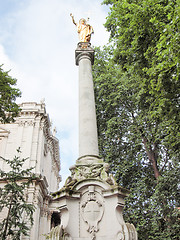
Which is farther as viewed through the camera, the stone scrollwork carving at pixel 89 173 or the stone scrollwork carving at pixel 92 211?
the stone scrollwork carving at pixel 89 173

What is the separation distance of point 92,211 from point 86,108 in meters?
3.66

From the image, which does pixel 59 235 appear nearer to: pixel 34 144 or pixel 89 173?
pixel 89 173

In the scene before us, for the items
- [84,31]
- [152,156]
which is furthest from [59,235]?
[152,156]

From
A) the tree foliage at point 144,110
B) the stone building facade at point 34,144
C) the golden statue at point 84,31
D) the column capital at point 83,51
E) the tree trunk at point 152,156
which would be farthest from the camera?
the stone building facade at point 34,144

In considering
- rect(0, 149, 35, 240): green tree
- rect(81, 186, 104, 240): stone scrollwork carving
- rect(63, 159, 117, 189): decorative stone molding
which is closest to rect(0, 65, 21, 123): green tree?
rect(0, 149, 35, 240): green tree

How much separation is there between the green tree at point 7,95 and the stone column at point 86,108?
4776 mm

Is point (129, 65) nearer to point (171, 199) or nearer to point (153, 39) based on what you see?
point (153, 39)

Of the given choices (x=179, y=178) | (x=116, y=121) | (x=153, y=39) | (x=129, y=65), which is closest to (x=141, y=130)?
(x=116, y=121)

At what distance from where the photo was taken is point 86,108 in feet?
28.6

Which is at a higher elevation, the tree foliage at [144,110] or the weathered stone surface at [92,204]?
the tree foliage at [144,110]

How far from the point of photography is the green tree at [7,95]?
12992mm

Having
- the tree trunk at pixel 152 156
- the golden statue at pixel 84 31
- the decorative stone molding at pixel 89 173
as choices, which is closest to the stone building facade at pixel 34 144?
the tree trunk at pixel 152 156

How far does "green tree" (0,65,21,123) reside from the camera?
13.0 metres

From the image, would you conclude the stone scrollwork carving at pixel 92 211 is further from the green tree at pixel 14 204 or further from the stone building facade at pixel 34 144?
the stone building facade at pixel 34 144
